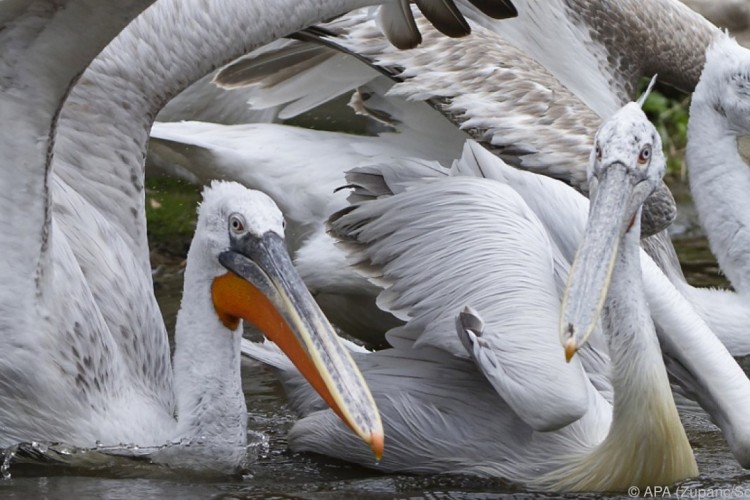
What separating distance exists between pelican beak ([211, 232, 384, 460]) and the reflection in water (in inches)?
14.1

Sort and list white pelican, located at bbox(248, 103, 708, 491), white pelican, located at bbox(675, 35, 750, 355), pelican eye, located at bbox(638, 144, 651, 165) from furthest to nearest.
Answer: white pelican, located at bbox(675, 35, 750, 355) → pelican eye, located at bbox(638, 144, 651, 165) → white pelican, located at bbox(248, 103, 708, 491)

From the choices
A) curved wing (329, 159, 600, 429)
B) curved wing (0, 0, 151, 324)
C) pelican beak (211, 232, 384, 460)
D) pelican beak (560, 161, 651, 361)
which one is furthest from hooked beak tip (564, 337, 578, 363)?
curved wing (0, 0, 151, 324)

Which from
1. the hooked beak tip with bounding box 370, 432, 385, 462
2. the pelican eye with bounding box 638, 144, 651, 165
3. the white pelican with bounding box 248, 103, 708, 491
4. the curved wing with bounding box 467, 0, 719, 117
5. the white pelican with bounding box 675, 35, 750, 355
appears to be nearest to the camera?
the hooked beak tip with bounding box 370, 432, 385, 462

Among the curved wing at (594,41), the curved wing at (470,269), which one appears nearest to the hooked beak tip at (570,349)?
the curved wing at (470,269)

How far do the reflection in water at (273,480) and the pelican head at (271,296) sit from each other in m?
0.36

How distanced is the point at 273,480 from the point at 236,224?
0.69 m

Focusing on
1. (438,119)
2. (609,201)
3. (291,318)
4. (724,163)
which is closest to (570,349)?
(609,201)

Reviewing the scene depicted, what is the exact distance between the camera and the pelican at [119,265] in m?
3.90

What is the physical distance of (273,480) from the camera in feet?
14.1

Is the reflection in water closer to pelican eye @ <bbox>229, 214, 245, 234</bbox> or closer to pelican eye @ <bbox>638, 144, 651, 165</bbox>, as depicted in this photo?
pelican eye @ <bbox>229, 214, 245, 234</bbox>

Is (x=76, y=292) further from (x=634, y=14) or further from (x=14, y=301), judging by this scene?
(x=634, y=14)

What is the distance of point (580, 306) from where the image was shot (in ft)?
13.1

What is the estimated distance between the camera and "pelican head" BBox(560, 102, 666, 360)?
4.00 meters

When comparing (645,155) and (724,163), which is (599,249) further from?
(724,163)
